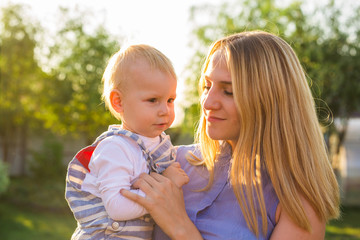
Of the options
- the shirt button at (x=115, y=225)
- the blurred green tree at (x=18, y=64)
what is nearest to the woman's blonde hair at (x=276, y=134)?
the shirt button at (x=115, y=225)

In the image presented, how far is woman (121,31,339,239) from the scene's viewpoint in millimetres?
1882

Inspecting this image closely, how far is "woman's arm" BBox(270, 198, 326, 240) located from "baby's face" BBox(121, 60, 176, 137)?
0.74 metres

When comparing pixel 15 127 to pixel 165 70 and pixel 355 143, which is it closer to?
pixel 355 143

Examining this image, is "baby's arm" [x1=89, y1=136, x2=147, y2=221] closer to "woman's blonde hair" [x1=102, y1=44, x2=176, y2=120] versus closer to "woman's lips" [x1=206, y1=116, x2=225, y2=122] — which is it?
"woman's blonde hair" [x1=102, y1=44, x2=176, y2=120]

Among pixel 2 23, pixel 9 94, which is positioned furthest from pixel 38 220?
pixel 2 23

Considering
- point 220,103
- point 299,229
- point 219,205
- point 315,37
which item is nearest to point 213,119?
point 220,103

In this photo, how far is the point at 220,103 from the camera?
6.66 ft

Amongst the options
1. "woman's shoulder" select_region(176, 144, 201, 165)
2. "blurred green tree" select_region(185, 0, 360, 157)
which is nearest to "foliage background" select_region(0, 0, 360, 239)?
"blurred green tree" select_region(185, 0, 360, 157)

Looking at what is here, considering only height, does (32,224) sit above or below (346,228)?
below

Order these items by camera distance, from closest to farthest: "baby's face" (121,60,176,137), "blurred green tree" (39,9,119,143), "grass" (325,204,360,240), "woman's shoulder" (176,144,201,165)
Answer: "baby's face" (121,60,176,137), "woman's shoulder" (176,144,201,165), "grass" (325,204,360,240), "blurred green tree" (39,9,119,143)

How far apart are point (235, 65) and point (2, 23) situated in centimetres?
1471

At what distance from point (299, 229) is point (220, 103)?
26.4 inches

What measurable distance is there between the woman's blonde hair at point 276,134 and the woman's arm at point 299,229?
0.03 m

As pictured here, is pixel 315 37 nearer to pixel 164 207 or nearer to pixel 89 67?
pixel 89 67
